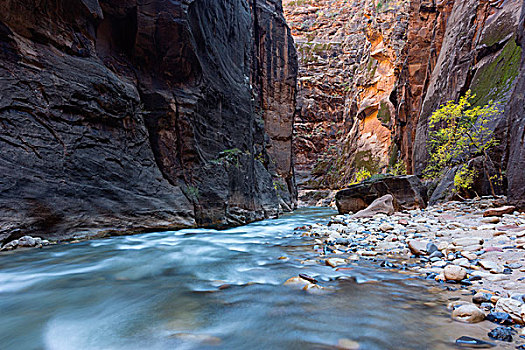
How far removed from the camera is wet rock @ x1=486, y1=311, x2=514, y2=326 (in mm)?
1607

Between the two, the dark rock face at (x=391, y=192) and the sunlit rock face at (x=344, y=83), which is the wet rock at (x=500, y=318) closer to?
the dark rock face at (x=391, y=192)

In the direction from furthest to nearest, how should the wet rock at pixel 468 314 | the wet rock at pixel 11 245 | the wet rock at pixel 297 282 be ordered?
the wet rock at pixel 11 245 → the wet rock at pixel 297 282 → the wet rock at pixel 468 314

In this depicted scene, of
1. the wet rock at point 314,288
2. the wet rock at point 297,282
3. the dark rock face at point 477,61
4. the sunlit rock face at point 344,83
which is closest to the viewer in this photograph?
the wet rock at point 314,288

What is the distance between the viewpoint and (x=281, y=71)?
62.2 feet

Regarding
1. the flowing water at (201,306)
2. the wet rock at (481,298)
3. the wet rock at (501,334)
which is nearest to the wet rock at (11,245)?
the flowing water at (201,306)

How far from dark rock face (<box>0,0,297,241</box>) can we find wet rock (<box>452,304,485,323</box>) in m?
5.73

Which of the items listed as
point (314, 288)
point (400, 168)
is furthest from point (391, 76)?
point (314, 288)

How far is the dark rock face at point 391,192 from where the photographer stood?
9422 millimetres

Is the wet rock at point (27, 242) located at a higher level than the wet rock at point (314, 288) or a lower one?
higher

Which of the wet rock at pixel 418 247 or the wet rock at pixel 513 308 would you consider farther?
the wet rock at pixel 418 247

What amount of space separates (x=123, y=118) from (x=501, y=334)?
280 inches

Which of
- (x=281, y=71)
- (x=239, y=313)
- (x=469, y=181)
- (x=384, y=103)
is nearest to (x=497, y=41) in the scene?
(x=469, y=181)

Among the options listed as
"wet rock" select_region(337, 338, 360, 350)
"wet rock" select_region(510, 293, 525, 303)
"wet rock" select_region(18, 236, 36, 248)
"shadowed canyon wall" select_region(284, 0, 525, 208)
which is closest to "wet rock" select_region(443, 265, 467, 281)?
"wet rock" select_region(510, 293, 525, 303)

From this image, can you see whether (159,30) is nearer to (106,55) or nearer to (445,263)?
(106,55)
